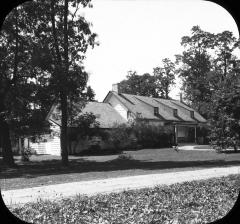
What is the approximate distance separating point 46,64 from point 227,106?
15.7 metres

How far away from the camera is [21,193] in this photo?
11.8 metres

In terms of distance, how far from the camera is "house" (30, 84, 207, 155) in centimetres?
3797

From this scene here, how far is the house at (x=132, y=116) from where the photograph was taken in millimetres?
37969

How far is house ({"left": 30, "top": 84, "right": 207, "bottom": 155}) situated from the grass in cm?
2531

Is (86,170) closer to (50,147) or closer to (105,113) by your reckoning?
(50,147)

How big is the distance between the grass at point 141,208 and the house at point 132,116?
25308mm

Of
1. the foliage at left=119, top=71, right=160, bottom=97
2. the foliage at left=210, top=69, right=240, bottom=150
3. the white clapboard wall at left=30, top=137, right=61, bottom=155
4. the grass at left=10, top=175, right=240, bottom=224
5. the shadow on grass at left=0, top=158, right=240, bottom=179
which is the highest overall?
the foliage at left=119, top=71, right=160, bottom=97

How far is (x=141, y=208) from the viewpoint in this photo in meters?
8.18

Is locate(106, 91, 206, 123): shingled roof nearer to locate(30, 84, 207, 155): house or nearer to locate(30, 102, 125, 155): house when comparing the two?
locate(30, 84, 207, 155): house

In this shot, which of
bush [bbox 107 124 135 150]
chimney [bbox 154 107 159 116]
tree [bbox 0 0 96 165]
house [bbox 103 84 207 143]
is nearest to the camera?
tree [bbox 0 0 96 165]

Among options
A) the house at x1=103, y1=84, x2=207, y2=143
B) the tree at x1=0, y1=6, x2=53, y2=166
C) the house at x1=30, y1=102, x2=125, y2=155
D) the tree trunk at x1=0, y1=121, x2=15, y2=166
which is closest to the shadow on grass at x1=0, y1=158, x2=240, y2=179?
the tree trunk at x1=0, y1=121, x2=15, y2=166

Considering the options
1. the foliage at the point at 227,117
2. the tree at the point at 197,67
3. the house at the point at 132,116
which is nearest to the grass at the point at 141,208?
the foliage at the point at 227,117

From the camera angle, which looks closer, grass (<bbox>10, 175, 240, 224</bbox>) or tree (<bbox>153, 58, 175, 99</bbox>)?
grass (<bbox>10, 175, 240, 224</bbox>)

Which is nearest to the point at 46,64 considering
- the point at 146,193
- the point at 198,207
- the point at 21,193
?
the point at 21,193
